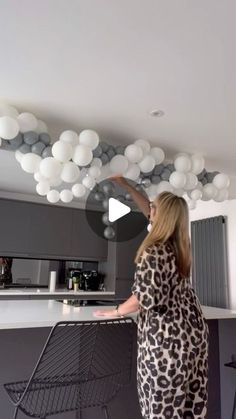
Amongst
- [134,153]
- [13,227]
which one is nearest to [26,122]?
[134,153]

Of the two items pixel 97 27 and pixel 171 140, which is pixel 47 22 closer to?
pixel 97 27

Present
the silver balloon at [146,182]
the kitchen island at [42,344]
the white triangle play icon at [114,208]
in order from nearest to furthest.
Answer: the kitchen island at [42,344] < the silver balloon at [146,182] < the white triangle play icon at [114,208]

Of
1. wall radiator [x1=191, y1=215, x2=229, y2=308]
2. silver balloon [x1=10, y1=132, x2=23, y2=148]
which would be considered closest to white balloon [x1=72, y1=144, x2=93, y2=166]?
silver balloon [x1=10, y1=132, x2=23, y2=148]

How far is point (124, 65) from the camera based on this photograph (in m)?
1.66

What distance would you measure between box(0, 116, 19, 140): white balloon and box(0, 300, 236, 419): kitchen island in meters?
1.01

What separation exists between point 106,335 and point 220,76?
5.42 ft

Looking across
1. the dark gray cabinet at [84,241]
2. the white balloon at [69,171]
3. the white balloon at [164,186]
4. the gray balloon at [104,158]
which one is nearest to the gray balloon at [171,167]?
the white balloon at [164,186]

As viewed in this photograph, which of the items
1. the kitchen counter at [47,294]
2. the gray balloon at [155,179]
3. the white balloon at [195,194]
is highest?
the gray balloon at [155,179]

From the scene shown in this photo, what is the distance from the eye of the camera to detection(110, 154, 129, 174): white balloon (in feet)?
7.61

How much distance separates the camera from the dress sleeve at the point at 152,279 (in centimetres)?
128

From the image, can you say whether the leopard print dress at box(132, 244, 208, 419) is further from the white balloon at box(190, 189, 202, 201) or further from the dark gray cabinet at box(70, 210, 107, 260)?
the dark gray cabinet at box(70, 210, 107, 260)

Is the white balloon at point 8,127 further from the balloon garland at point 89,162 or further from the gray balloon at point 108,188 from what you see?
the gray balloon at point 108,188

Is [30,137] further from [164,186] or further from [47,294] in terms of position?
[47,294]

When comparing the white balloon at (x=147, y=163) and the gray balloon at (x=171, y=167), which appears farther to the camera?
the gray balloon at (x=171, y=167)
